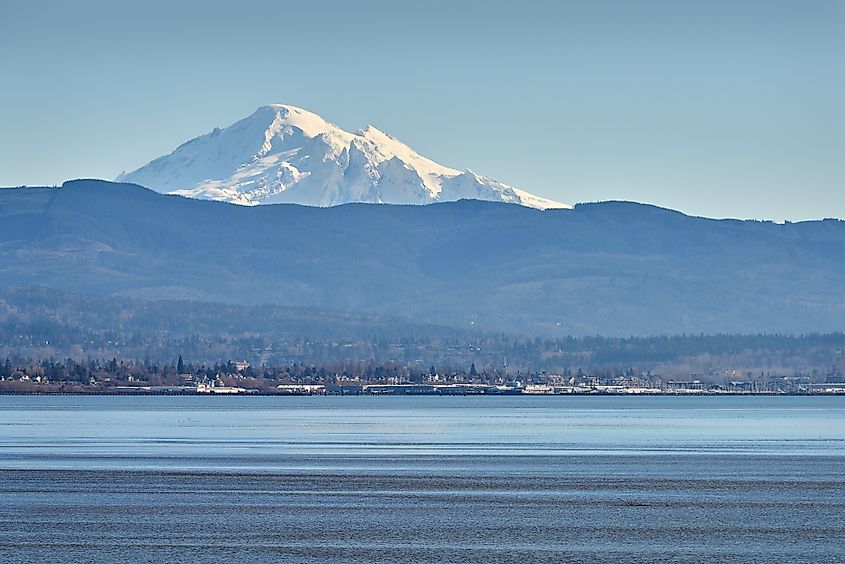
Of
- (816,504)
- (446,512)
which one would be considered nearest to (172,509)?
(446,512)

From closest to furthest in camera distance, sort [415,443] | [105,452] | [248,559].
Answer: [248,559], [105,452], [415,443]

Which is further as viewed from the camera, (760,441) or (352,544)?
(760,441)

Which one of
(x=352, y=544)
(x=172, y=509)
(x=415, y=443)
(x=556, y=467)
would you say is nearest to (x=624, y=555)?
(x=352, y=544)

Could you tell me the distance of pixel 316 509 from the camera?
94562 mm

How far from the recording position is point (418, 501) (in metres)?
99.3

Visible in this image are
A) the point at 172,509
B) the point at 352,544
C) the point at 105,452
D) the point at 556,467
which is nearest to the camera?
the point at 352,544

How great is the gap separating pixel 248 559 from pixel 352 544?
644cm

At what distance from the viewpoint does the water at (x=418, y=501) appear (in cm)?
7931

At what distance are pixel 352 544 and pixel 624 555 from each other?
464 inches

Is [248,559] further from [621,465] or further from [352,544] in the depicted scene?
[621,465]

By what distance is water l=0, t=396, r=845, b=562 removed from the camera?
7931 cm

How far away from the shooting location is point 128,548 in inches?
3095

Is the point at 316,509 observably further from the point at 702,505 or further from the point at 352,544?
the point at 702,505

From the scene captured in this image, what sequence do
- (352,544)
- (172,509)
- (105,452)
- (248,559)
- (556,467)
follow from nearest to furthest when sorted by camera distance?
1. (248,559)
2. (352,544)
3. (172,509)
4. (556,467)
5. (105,452)
